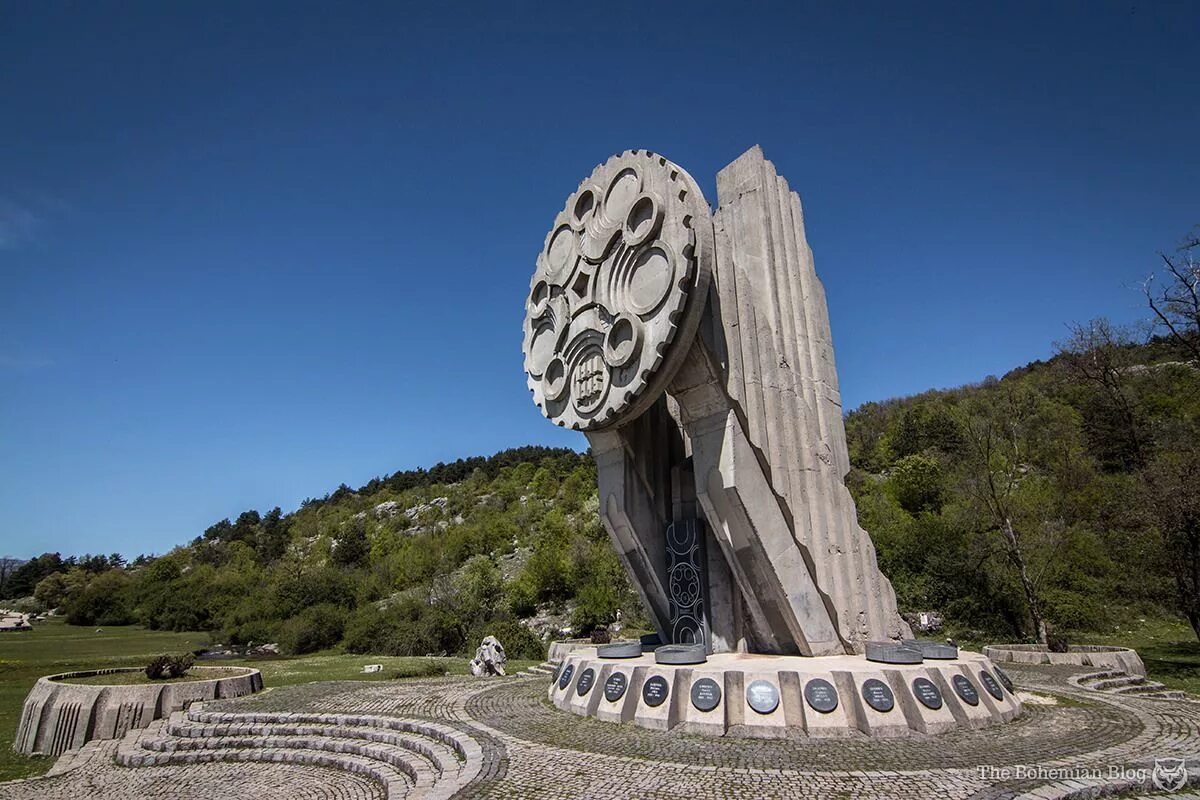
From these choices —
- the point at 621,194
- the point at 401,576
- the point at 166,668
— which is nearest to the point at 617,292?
the point at 621,194

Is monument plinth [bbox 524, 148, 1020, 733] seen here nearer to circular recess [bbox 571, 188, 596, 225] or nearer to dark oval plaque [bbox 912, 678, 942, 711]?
circular recess [bbox 571, 188, 596, 225]

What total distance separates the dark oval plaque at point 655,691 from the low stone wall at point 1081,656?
13390 millimetres

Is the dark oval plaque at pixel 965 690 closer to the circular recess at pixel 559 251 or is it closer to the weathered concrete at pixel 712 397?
the weathered concrete at pixel 712 397

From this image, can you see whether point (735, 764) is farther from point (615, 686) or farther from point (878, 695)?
point (615, 686)

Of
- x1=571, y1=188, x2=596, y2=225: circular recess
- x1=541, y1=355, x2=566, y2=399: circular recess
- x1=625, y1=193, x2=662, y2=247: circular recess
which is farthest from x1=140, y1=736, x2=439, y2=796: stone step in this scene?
x1=571, y1=188, x2=596, y2=225: circular recess

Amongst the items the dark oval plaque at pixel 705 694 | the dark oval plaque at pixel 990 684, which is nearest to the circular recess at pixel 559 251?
the dark oval plaque at pixel 705 694

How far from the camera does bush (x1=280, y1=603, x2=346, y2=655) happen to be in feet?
131

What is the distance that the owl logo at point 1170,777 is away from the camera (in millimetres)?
6719

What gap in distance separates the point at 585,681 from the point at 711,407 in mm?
5437

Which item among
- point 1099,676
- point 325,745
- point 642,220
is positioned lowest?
point 325,745

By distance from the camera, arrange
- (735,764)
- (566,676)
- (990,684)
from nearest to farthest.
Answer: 1. (735,764)
2. (990,684)
3. (566,676)

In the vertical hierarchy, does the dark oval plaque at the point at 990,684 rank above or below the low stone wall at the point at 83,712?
above

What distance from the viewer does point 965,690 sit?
32.9 ft

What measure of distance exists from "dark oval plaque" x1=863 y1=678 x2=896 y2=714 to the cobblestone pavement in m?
0.48
